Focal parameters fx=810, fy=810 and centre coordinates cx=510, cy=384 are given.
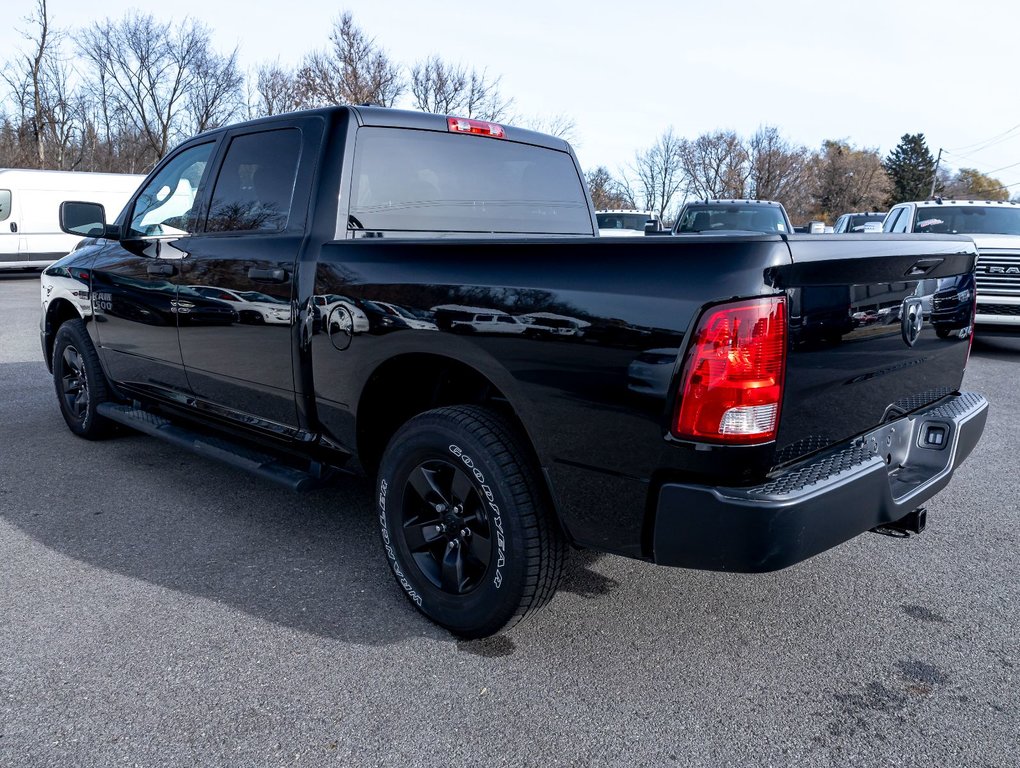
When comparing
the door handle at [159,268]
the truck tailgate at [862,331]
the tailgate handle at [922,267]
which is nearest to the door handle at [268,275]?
the door handle at [159,268]

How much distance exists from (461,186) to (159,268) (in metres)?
1.61

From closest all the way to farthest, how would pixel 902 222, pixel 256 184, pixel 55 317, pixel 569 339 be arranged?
1. pixel 569 339
2. pixel 256 184
3. pixel 55 317
4. pixel 902 222

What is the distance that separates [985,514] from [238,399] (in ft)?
12.4

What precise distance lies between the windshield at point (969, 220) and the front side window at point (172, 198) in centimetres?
939

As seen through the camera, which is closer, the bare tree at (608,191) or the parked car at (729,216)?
the parked car at (729,216)

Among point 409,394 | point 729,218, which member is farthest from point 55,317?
point 729,218

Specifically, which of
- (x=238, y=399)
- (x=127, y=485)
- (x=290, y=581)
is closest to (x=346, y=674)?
(x=290, y=581)

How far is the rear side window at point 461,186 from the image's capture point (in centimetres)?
349

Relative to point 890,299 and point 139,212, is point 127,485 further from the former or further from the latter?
point 890,299

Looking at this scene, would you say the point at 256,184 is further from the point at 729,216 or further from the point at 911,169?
the point at 911,169

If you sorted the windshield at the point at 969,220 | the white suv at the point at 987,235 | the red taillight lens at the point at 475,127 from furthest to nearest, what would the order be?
the windshield at the point at 969,220
the white suv at the point at 987,235
the red taillight lens at the point at 475,127

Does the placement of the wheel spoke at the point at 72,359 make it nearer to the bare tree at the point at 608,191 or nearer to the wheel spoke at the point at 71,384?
the wheel spoke at the point at 71,384

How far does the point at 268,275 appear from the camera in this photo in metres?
3.38

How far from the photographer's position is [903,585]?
3.35 m
